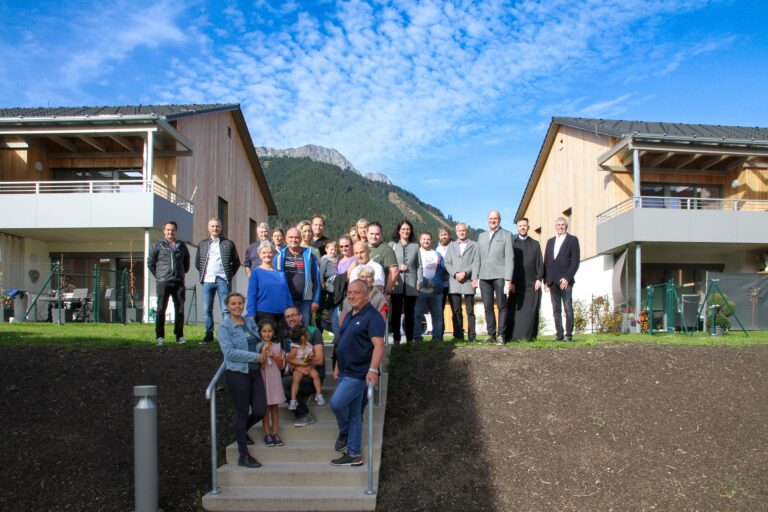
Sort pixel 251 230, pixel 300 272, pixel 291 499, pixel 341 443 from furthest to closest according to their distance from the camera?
pixel 251 230 < pixel 300 272 < pixel 341 443 < pixel 291 499

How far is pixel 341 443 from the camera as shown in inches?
268

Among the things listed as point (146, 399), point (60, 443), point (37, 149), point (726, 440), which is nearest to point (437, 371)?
point (726, 440)

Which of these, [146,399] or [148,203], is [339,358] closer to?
[146,399]

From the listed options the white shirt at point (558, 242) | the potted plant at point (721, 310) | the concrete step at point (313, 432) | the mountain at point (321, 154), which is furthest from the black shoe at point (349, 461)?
the mountain at point (321, 154)

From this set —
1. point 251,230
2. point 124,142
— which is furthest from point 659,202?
point 251,230

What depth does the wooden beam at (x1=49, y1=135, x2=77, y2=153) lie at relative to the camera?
2074cm

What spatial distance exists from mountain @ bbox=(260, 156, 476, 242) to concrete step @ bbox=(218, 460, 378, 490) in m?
67.4

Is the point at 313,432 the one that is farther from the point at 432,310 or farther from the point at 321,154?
the point at 321,154

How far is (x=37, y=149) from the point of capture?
2197 centimetres

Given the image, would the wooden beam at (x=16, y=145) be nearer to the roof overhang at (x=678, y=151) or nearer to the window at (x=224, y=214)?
the window at (x=224, y=214)

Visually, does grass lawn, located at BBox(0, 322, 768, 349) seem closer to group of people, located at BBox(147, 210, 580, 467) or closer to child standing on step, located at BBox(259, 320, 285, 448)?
group of people, located at BBox(147, 210, 580, 467)

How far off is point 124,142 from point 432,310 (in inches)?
604

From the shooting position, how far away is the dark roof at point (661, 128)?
934 inches

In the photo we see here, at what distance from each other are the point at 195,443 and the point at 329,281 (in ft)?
8.74
